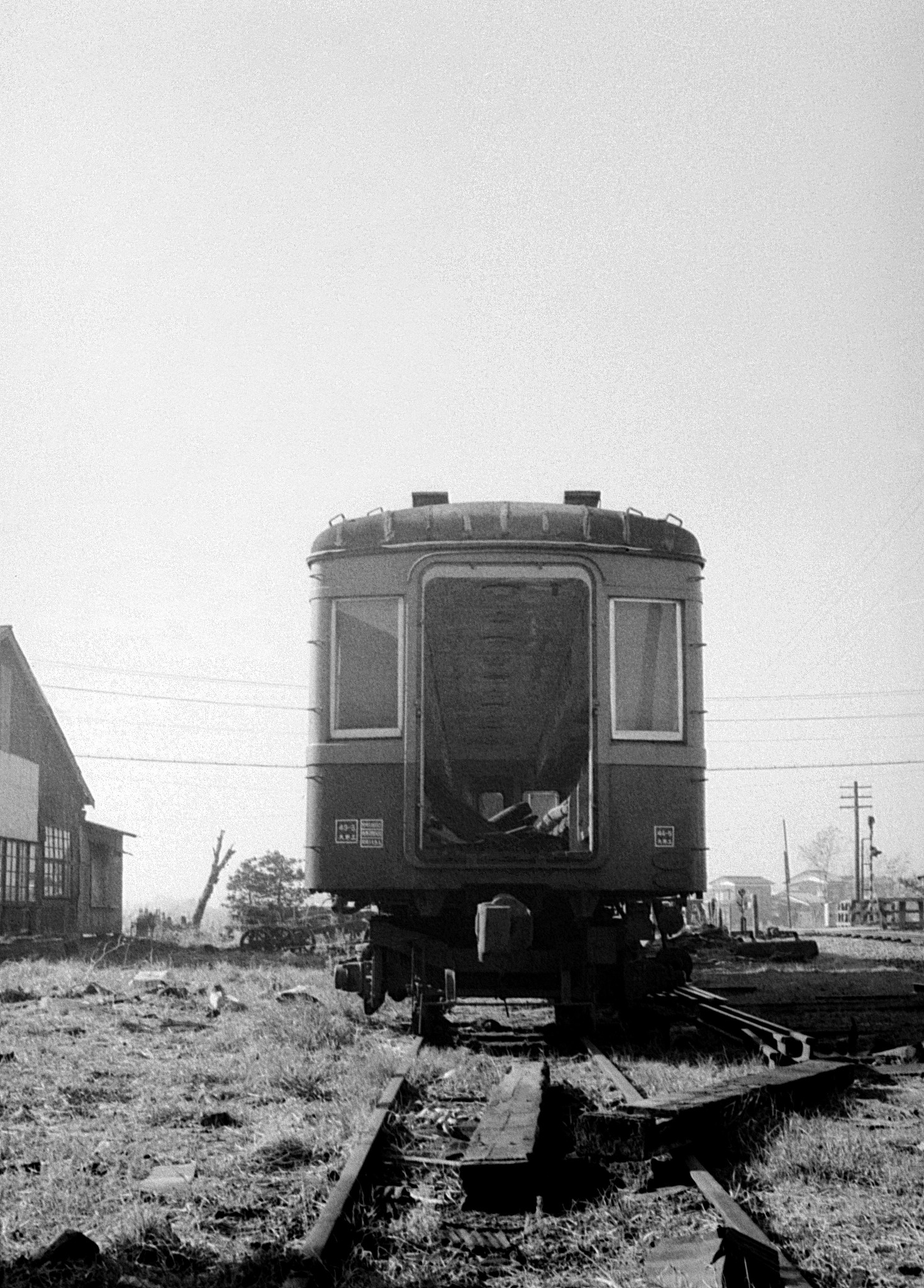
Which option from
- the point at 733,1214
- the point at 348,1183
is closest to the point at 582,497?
the point at 348,1183

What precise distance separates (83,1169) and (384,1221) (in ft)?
4.61

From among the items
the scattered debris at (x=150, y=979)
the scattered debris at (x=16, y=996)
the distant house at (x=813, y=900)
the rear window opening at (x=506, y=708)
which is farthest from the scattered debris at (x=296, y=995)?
the distant house at (x=813, y=900)

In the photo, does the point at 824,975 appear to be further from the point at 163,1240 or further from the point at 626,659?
the point at 163,1240

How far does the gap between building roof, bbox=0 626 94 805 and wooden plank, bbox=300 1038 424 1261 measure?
27.5m

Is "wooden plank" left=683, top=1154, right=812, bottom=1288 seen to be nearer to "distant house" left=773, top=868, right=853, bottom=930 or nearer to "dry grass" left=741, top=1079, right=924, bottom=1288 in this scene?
"dry grass" left=741, top=1079, right=924, bottom=1288

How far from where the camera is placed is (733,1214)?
4.40m

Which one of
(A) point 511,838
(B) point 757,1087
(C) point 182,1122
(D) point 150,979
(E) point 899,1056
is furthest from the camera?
(D) point 150,979

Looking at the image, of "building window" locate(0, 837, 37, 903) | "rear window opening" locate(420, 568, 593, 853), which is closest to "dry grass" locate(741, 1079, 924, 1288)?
"rear window opening" locate(420, 568, 593, 853)

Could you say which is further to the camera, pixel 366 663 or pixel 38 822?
pixel 38 822

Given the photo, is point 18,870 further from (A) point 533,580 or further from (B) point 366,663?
(A) point 533,580

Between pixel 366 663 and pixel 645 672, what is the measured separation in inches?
72.7

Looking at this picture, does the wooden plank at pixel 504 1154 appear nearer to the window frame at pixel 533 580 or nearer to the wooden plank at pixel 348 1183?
the wooden plank at pixel 348 1183

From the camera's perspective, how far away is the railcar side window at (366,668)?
977 centimetres

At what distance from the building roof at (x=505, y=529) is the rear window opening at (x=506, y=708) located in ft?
0.78
